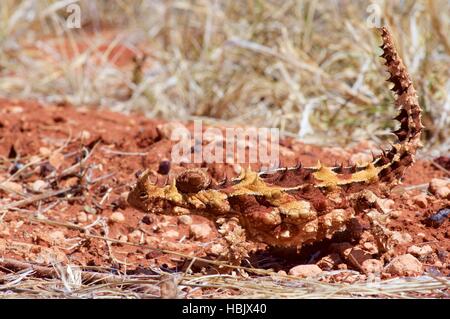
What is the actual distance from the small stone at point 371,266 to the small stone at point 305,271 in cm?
22

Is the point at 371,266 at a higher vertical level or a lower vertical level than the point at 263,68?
lower

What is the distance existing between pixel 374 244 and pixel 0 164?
2721 millimetres

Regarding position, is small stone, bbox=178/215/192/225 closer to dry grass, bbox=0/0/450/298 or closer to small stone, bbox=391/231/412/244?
small stone, bbox=391/231/412/244

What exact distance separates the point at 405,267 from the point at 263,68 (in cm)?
394

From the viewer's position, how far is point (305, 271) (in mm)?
3416

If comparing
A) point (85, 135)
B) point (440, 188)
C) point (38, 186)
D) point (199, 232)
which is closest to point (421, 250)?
point (440, 188)

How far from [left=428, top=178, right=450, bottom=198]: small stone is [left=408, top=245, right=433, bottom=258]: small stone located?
634mm

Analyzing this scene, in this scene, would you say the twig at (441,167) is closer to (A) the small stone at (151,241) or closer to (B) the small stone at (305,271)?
(B) the small stone at (305,271)

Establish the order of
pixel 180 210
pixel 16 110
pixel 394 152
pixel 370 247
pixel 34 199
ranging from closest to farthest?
pixel 180 210, pixel 394 152, pixel 370 247, pixel 34 199, pixel 16 110

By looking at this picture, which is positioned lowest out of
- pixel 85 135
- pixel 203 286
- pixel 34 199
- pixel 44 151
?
pixel 203 286

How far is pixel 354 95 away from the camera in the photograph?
6020 millimetres

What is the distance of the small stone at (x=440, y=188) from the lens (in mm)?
4195

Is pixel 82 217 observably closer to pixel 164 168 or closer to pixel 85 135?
pixel 164 168
